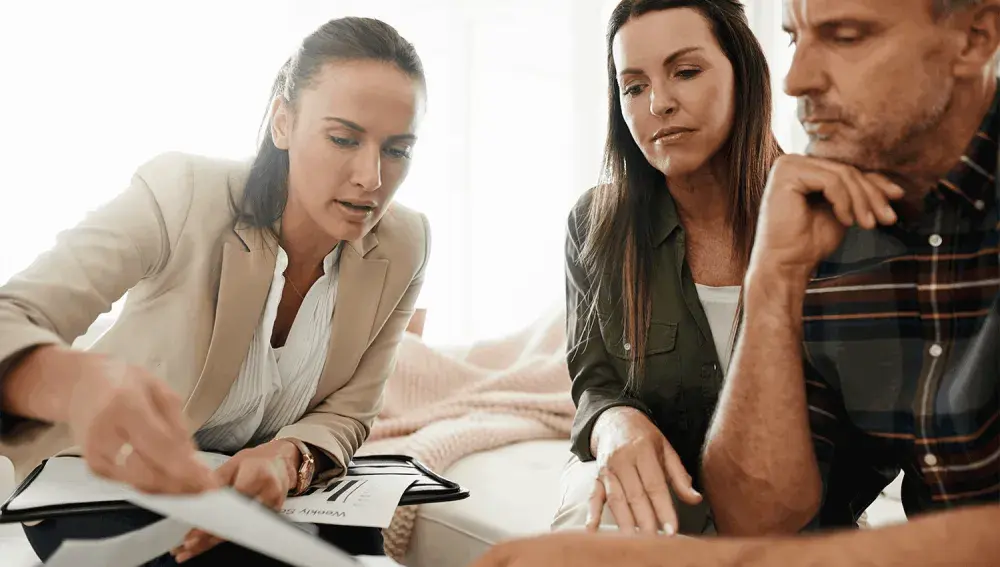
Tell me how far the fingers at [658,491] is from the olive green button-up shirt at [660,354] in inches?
6.6

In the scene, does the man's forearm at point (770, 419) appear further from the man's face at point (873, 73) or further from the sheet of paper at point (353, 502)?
the sheet of paper at point (353, 502)

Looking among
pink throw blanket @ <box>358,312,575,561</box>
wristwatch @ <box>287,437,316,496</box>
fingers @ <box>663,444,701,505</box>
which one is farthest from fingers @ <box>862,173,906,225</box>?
pink throw blanket @ <box>358,312,575,561</box>

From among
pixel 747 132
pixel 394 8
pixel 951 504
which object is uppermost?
pixel 394 8

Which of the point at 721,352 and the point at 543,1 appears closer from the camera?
the point at 721,352

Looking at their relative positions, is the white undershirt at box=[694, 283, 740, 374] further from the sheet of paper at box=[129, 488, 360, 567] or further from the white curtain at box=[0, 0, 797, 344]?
the white curtain at box=[0, 0, 797, 344]

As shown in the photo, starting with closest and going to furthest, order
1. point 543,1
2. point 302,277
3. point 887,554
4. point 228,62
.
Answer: point 887,554
point 302,277
point 228,62
point 543,1

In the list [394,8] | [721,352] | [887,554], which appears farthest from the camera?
[394,8]

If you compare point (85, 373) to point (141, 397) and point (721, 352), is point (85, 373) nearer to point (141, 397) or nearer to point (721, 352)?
point (141, 397)

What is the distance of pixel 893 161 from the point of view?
24.5 inches

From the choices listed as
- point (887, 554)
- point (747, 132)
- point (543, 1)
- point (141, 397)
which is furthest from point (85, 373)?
point (543, 1)

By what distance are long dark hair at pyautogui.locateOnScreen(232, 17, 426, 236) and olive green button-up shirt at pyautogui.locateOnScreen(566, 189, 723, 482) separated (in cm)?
30

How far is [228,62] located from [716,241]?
1.81 meters

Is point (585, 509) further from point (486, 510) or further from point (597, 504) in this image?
point (486, 510)

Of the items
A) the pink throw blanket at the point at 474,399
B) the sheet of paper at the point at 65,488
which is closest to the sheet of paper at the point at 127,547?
the sheet of paper at the point at 65,488
